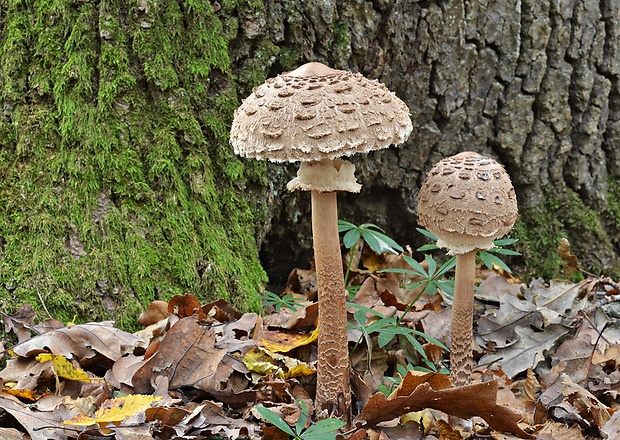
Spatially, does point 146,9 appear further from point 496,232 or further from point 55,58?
point 496,232

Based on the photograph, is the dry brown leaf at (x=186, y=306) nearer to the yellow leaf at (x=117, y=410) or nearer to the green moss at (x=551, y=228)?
the yellow leaf at (x=117, y=410)

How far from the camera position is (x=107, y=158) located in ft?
12.0

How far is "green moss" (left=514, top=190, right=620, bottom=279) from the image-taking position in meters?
5.16

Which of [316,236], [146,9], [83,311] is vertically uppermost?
[146,9]

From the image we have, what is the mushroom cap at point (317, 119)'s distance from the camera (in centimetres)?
252

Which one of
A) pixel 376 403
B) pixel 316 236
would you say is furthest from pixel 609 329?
pixel 316 236

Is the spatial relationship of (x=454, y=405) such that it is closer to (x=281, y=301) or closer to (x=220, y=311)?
(x=281, y=301)

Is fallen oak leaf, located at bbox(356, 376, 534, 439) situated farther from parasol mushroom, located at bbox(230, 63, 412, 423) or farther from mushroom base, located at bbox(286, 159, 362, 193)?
mushroom base, located at bbox(286, 159, 362, 193)

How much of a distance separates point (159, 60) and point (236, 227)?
1.12 meters

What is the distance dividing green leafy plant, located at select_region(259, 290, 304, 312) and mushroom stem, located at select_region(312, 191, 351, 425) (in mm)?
725

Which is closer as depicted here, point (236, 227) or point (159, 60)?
point (159, 60)

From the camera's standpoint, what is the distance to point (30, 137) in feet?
12.0

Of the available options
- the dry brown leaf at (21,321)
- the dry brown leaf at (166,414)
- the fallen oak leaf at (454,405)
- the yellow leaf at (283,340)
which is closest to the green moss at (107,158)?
the dry brown leaf at (21,321)

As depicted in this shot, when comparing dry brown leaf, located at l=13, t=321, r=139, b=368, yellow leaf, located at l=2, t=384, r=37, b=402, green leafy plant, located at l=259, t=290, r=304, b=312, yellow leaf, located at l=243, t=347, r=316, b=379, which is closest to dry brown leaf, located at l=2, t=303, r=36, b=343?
dry brown leaf, located at l=13, t=321, r=139, b=368
